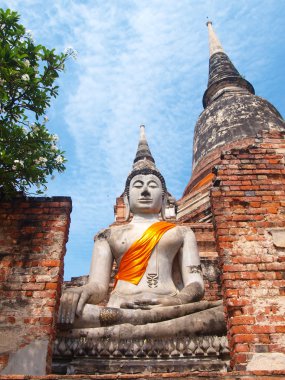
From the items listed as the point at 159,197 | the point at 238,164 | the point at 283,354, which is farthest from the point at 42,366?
the point at 159,197

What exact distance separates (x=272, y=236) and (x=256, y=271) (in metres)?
0.44

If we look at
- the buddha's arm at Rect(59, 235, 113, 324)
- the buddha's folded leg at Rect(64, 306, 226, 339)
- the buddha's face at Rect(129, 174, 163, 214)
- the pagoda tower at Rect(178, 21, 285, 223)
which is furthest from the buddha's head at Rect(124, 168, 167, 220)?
the pagoda tower at Rect(178, 21, 285, 223)

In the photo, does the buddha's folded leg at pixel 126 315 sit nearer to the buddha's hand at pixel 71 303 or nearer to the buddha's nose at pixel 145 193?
the buddha's hand at pixel 71 303

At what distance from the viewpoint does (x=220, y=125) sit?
1642cm

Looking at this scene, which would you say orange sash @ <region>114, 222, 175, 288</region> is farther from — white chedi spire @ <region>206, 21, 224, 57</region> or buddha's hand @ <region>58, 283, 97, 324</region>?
white chedi spire @ <region>206, 21, 224, 57</region>

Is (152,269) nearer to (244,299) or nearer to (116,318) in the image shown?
(116,318)

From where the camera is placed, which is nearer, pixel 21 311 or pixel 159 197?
pixel 21 311

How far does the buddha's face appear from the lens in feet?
21.3

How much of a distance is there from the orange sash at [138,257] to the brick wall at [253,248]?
1.23 meters

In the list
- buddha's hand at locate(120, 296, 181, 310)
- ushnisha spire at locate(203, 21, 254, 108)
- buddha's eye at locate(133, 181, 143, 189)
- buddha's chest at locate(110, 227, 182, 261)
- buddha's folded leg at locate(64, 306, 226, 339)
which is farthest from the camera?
ushnisha spire at locate(203, 21, 254, 108)

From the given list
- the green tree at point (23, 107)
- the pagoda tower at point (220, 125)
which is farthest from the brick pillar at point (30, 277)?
the pagoda tower at point (220, 125)

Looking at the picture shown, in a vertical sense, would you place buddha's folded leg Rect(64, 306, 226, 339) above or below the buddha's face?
below

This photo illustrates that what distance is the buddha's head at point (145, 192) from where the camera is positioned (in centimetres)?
650

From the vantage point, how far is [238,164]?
5.19 metres
